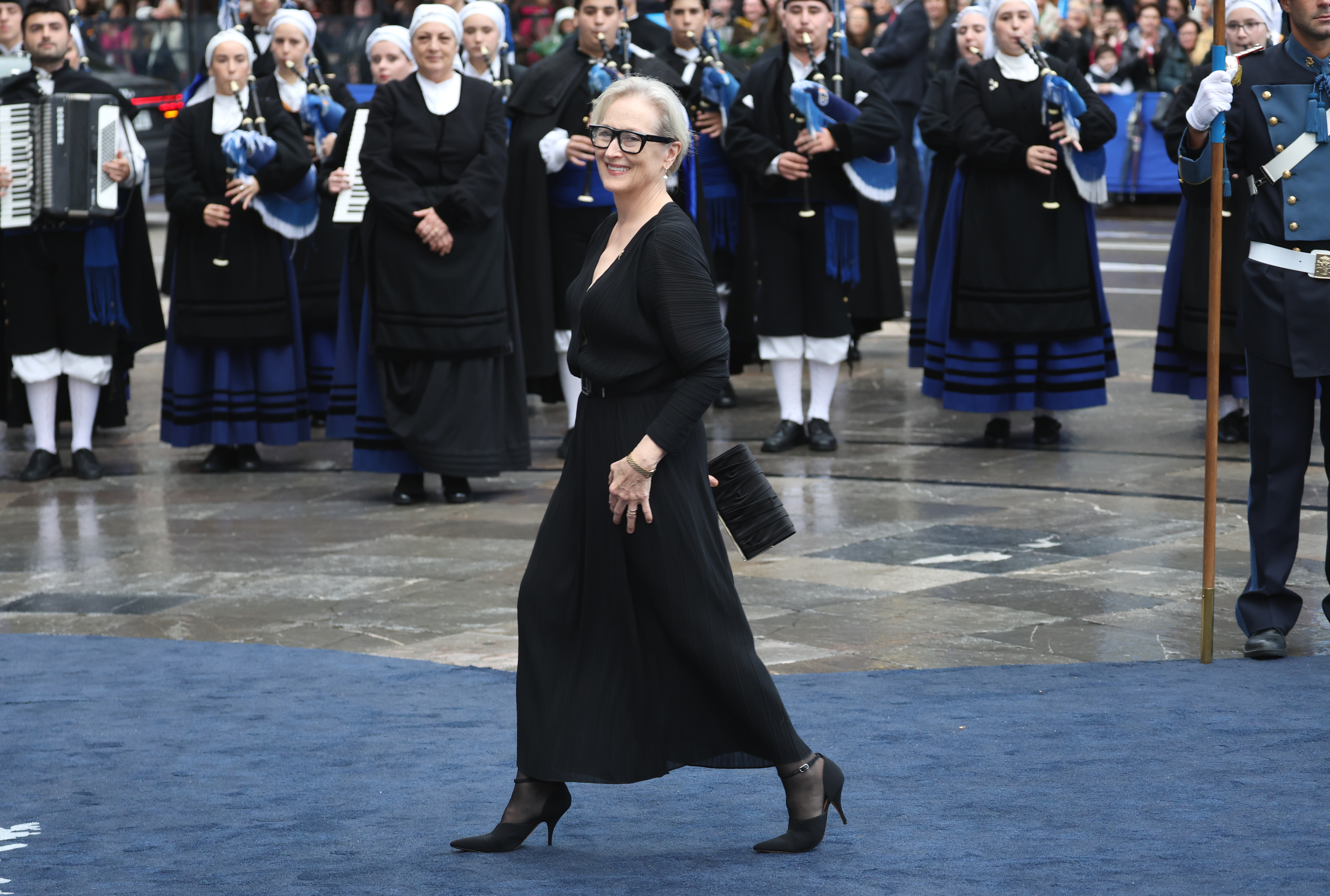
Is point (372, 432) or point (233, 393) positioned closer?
point (372, 432)

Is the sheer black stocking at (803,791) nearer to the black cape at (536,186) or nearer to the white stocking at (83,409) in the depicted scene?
the black cape at (536,186)

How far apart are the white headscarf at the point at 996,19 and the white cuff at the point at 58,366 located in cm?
434

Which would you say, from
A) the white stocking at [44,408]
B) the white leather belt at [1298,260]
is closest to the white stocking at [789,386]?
the white stocking at [44,408]

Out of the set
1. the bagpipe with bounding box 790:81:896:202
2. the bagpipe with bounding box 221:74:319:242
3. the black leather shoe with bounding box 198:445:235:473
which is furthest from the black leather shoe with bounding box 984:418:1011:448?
A: the black leather shoe with bounding box 198:445:235:473

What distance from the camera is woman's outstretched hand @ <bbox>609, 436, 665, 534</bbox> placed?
3920 millimetres

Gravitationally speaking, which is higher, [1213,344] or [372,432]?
[1213,344]

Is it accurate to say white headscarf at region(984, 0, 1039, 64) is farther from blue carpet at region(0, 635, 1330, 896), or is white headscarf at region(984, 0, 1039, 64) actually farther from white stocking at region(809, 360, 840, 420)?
blue carpet at region(0, 635, 1330, 896)

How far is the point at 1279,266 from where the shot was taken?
18.4 ft

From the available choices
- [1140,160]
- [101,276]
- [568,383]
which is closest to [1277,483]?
[568,383]

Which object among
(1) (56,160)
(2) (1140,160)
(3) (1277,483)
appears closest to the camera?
(3) (1277,483)

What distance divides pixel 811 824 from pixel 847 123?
555cm

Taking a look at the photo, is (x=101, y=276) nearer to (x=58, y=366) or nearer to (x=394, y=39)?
(x=58, y=366)

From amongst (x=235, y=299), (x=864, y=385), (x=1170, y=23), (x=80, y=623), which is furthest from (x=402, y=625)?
(x=1170, y=23)

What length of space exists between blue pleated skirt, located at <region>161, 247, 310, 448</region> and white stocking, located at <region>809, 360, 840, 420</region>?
7.92ft
